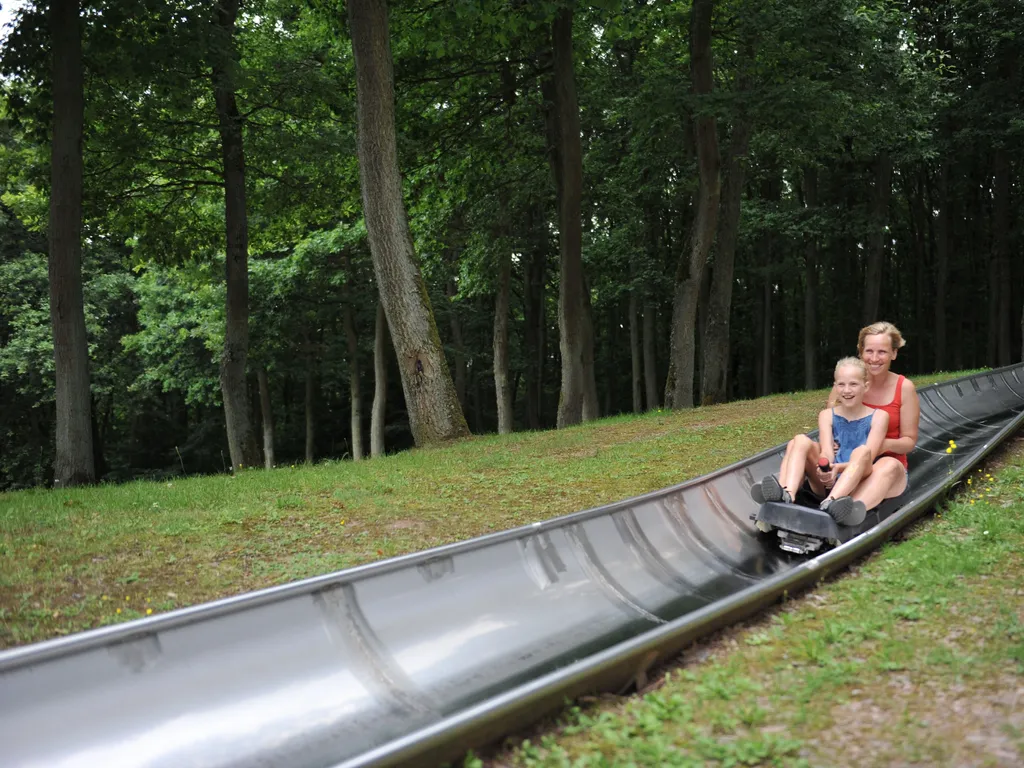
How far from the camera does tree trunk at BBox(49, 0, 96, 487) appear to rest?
1042cm

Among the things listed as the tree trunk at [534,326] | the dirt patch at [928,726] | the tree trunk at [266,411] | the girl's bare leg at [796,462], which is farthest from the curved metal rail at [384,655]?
the tree trunk at [266,411]

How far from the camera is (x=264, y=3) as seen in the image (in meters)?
14.7

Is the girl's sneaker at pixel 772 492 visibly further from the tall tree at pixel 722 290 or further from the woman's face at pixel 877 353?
the tall tree at pixel 722 290

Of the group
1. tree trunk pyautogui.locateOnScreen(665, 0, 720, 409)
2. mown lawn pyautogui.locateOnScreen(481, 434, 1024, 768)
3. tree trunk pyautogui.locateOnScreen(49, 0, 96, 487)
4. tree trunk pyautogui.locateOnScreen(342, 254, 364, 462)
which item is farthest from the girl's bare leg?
tree trunk pyautogui.locateOnScreen(342, 254, 364, 462)

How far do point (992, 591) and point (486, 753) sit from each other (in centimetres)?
291

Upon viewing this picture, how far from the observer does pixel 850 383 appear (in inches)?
239

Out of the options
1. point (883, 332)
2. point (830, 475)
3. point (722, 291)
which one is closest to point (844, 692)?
point (830, 475)

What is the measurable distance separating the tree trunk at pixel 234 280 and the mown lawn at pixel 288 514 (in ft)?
11.2

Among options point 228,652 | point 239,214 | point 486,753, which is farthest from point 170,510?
point 239,214

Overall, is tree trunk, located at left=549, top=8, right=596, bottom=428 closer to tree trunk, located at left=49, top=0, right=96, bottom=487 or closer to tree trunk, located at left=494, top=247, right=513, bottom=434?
tree trunk, located at left=494, top=247, right=513, bottom=434

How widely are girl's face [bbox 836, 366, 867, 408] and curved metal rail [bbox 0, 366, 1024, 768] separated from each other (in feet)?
3.06

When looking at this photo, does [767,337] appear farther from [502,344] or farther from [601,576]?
[601,576]

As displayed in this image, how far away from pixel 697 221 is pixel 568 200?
2.45 m

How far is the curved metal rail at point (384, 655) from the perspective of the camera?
10.3 feet
